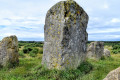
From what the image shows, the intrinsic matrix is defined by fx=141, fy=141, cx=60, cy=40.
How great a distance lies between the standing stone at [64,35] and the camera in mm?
9008

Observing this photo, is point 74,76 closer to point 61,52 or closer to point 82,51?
point 61,52

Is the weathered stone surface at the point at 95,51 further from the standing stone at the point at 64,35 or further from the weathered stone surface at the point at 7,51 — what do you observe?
the weathered stone surface at the point at 7,51

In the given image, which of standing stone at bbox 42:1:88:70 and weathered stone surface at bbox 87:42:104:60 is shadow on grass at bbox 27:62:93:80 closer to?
standing stone at bbox 42:1:88:70

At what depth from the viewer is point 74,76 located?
27.8 ft

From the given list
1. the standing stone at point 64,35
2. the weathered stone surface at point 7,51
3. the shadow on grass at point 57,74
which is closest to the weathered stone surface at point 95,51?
the standing stone at point 64,35

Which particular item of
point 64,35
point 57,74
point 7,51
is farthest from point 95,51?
point 7,51

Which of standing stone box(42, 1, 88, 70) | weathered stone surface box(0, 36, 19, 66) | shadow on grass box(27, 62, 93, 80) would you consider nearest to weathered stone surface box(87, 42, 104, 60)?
standing stone box(42, 1, 88, 70)

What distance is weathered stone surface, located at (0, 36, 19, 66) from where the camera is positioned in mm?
11684

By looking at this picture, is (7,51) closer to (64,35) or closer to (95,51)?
(64,35)

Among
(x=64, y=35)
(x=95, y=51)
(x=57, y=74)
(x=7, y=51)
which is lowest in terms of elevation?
(x=57, y=74)

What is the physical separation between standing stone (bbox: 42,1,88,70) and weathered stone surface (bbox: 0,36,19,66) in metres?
3.37

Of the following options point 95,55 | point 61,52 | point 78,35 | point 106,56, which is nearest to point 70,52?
point 61,52

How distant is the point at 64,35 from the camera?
8977 mm

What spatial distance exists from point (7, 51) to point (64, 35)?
5.55 meters
